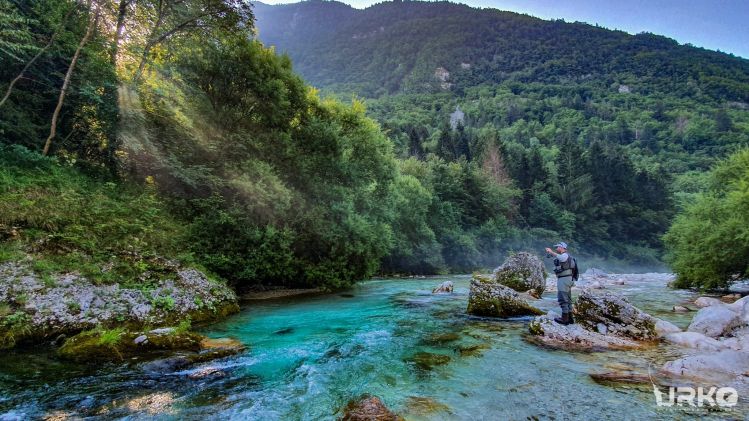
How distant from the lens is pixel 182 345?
8234mm

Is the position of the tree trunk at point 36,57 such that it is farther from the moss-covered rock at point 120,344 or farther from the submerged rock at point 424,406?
the submerged rock at point 424,406

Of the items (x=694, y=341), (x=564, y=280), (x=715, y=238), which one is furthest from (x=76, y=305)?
(x=715, y=238)

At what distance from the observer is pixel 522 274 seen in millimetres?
18391

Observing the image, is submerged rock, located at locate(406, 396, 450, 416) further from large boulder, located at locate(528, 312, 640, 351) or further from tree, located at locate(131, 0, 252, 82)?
tree, located at locate(131, 0, 252, 82)

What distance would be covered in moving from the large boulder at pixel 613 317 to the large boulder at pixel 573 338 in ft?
1.45

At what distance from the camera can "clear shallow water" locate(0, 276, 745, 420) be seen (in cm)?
550

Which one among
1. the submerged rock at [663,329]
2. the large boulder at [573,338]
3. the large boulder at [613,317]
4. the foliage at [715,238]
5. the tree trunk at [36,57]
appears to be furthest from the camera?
the foliage at [715,238]

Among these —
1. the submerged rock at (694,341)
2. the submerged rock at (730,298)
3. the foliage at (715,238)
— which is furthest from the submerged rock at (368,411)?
the foliage at (715,238)

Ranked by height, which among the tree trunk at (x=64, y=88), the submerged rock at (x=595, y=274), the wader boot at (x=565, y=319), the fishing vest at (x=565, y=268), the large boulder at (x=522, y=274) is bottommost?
the submerged rock at (x=595, y=274)

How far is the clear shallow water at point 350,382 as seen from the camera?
550 cm

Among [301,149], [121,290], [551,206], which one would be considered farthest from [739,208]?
[551,206]

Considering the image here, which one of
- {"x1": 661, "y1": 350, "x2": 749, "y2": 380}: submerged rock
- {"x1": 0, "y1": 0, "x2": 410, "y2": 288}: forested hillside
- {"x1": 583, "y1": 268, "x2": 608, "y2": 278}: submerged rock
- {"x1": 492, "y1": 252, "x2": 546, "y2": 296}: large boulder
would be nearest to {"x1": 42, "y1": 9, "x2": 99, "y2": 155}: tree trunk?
{"x1": 0, "y1": 0, "x2": 410, "y2": 288}: forested hillside

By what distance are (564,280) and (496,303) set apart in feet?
9.06

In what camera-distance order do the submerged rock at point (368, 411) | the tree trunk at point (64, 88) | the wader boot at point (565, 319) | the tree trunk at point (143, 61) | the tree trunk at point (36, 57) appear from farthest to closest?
the tree trunk at point (143, 61) < the tree trunk at point (64, 88) < the tree trunk at point (36, 57) < the wader boot at point (565, 319) < the submerged rock at point (368, 411)
